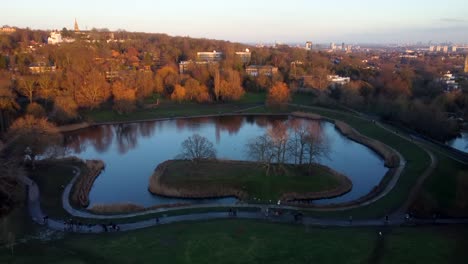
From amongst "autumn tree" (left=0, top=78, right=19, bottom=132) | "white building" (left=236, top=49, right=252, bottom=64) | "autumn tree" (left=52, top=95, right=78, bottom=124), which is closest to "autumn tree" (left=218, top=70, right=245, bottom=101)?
"autumn tree" (left=52, top=95, right=78, bottom=124)

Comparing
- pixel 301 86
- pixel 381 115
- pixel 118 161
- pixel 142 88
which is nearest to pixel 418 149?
pixel 381 115

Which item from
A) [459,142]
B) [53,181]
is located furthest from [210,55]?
[53,181]

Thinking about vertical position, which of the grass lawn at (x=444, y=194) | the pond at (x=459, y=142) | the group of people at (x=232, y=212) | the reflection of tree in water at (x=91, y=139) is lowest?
the reflection of tree in water at (x=91, y=139)

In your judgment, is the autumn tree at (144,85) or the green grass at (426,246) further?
the autumn tree at (144,85)

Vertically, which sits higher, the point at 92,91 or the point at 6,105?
the point at 92,91

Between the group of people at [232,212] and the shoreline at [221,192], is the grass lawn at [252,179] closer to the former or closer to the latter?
the shoreline at [221,192]

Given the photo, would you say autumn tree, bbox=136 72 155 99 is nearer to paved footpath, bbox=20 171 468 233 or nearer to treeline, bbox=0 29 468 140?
treeline, bbox=0 29 468 140

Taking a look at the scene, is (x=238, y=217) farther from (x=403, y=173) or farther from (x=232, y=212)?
(x=403, y=173)

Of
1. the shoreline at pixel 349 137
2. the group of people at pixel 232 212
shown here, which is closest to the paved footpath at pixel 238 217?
the group of people at pixel 232 212
